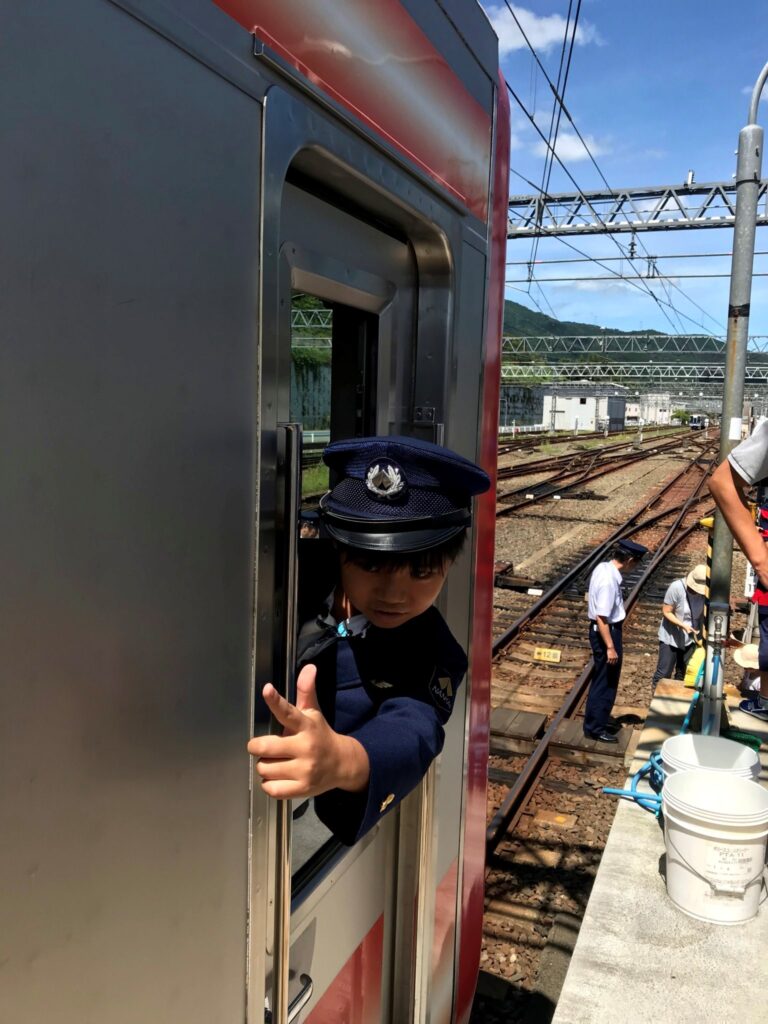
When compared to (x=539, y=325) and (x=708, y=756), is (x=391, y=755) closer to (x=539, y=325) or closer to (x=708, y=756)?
(x=708, y=756)

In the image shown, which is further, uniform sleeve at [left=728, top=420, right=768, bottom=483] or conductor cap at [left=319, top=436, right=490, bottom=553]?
uniform sleeve at [left=728, top=420, right=768, bottom=483]

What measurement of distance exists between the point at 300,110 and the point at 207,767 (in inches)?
47.0

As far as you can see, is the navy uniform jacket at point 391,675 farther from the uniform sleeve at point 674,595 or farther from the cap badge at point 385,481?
the uniform sleeve at point 674,595

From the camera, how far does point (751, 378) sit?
6278 centimetres

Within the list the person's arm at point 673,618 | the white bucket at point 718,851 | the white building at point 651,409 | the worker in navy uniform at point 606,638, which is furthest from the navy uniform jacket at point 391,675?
the white building at point 651,409

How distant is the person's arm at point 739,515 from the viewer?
342 cm

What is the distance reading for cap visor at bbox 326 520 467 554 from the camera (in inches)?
60.2

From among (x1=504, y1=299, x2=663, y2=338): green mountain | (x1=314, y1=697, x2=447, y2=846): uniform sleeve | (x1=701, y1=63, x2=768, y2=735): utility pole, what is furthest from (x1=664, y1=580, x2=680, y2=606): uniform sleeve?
(x1=504, y1=299, x2=663, y2=338): green mountain

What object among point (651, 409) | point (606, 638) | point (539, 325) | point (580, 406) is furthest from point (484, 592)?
point (539, 325)

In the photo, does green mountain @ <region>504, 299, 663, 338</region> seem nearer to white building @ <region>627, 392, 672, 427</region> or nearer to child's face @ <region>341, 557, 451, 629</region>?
white building @ <region>627, 392, 672, 427</region>

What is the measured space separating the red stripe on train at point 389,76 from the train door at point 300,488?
4.4 inches

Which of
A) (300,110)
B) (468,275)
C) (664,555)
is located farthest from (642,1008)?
(664,555)

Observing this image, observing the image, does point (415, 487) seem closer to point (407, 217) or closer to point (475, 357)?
point (407, 217)

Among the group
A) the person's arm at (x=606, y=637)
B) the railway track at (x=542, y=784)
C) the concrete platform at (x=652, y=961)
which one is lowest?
the railway track at (x=542, y=784)
